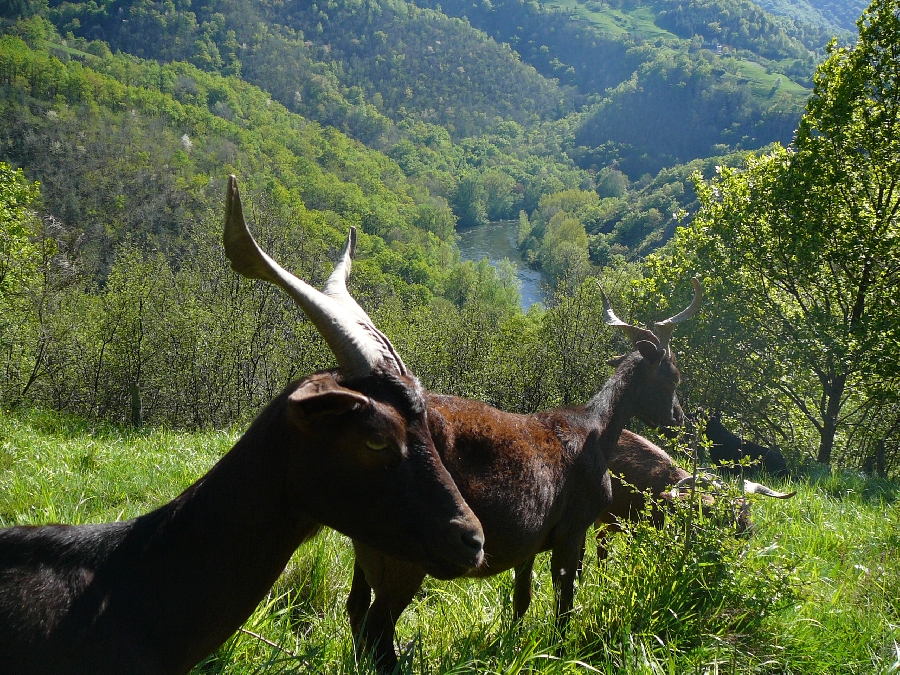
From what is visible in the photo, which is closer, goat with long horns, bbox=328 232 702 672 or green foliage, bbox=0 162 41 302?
goat with long horns, bbox=328 232 702 672

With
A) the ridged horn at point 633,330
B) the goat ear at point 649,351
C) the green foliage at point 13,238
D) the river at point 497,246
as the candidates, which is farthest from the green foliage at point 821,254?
the river at point 497,246

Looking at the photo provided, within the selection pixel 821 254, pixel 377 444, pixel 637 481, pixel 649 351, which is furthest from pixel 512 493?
pixel 821 254

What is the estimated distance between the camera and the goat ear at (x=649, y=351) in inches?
234

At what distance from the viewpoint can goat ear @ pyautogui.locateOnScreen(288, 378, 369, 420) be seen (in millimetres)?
2033

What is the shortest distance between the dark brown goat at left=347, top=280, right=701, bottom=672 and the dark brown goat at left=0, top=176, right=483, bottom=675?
104 centimetres

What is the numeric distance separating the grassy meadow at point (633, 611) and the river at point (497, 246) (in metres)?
63.3

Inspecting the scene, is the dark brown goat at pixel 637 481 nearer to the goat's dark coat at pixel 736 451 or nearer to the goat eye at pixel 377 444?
the goat eye at pixel 377 444

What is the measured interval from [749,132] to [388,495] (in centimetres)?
12923

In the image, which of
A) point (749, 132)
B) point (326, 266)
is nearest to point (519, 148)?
point (749, 132)

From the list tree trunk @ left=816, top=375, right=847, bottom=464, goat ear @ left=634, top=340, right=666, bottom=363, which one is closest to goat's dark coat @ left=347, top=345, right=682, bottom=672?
goat ear @ left=634, top=340, right=666, bottom=363

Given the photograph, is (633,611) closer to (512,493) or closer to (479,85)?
(512,493)

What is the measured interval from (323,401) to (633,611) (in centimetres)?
254

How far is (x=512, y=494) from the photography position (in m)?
3.69

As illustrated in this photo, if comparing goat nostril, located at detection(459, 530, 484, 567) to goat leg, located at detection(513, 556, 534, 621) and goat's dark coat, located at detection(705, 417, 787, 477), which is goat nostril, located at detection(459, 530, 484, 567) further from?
goat's dark coat, located at detection(705, 417, 787, 477)
